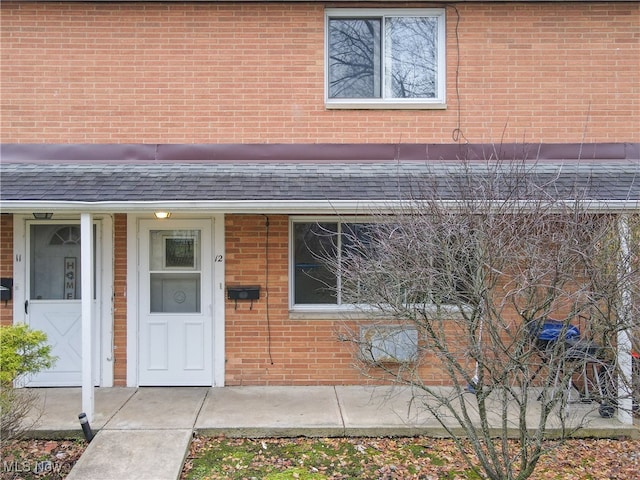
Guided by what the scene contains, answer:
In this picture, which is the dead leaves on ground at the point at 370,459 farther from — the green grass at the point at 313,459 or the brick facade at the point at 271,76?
the brick facade at the point at 271,76

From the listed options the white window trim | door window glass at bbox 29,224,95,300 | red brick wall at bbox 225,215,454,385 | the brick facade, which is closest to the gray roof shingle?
the brick facade

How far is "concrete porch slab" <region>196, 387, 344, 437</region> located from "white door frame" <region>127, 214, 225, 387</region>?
47 centimetres

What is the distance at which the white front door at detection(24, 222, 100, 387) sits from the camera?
662 centimetres

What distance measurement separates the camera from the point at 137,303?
6629 millimetres

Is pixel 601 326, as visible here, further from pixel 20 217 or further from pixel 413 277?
pixel 20 217

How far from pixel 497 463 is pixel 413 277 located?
1639mm

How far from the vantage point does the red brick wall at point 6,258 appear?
6.61 m

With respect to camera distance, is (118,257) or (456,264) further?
(118,257)

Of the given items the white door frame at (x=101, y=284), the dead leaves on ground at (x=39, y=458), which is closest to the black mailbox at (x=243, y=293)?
the white door frame at (x=101, y=284)

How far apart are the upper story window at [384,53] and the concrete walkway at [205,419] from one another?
14.0 feet

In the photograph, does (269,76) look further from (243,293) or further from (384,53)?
(243,293)

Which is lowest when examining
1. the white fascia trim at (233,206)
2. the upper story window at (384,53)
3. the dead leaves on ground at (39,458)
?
the dead leaves on ground at (39,458)

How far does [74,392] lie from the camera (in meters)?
6.39

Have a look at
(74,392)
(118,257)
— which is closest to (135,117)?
(118,257)
